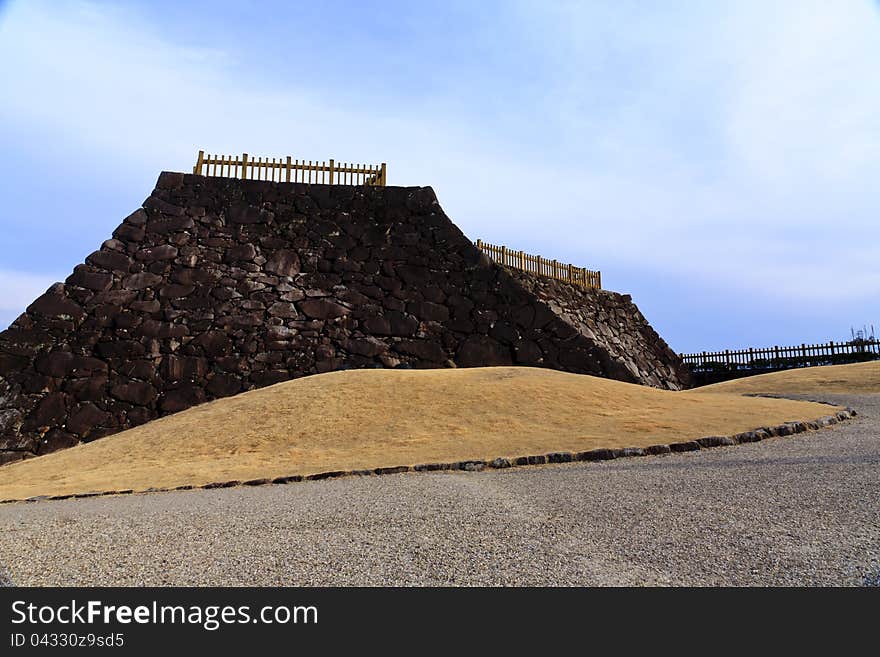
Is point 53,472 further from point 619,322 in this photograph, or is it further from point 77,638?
point 619,322

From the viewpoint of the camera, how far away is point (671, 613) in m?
2.64

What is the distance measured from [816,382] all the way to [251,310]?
51.8ft

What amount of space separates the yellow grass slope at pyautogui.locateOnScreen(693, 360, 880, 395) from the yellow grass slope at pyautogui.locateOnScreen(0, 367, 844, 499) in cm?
429

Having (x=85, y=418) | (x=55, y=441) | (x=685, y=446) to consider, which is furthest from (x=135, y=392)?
(x=685, y=446)

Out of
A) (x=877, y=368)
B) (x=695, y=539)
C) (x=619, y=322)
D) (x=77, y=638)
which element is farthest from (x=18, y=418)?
(x=877, y=368)

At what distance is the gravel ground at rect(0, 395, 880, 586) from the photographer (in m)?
3.15

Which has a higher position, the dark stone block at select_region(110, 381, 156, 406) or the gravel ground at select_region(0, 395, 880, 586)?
the dark stone block at select_region(110, 381, 156, 406)

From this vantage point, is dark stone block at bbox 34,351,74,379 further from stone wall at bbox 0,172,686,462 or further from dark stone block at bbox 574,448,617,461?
dark stone block at bbox 574,448,617,461

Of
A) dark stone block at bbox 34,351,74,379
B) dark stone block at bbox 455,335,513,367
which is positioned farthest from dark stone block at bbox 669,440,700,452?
dark stone block at bbox 34,351,74,379

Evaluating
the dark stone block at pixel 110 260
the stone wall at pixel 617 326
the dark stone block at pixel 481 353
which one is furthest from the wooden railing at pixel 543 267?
the dark stone block at pixel 110 260

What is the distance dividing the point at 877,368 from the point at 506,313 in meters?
11.3

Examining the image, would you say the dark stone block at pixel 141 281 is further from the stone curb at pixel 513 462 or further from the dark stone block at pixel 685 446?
the dark stone block at pixel 685 446

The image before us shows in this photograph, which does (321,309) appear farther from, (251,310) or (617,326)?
(617,326)

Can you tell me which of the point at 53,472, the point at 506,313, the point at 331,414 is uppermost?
the point at 506,313
